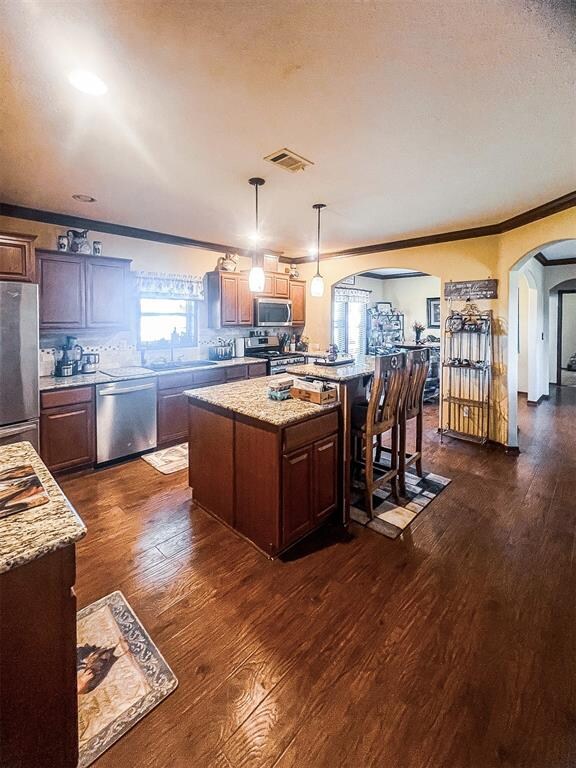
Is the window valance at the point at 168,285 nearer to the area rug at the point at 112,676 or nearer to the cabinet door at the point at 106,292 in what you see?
the cabinet door at the point at 106,292

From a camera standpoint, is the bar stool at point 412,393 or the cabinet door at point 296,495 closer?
the cabinet door at point 296,495

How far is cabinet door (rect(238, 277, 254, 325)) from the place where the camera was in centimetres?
Result: 544

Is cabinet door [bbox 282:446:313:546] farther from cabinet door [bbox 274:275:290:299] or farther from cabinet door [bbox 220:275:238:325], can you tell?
cabinet door [bbox 274:275:290:299]

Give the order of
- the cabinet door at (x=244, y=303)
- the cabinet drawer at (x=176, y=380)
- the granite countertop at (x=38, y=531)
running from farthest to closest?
1. the cabinet door at (x=244, y=303)
2. the cabinet drawer at (x=176, y=380)
3. the granite countertop at (x=38, y=531)

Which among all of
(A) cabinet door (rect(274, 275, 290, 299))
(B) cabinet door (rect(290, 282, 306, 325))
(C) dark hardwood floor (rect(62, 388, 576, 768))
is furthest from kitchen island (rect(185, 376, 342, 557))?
(B) cabinet door (rect(290, 282, 306, 325))

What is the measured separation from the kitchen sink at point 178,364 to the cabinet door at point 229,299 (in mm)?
634

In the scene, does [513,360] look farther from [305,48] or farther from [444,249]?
[305,48]

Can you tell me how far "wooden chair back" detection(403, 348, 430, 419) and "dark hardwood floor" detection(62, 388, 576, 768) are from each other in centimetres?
83

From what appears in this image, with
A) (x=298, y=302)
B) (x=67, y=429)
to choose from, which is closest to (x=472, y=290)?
(x=298, y=302)

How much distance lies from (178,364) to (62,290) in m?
1.60

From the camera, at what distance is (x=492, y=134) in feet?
7.57

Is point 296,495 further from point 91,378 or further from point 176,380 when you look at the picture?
point 91,378

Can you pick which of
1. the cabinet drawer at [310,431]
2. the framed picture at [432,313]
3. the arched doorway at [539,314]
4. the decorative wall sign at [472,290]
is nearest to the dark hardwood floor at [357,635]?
the cabinet drawer at [310,431]

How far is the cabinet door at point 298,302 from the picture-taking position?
6223 mm
